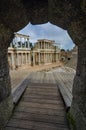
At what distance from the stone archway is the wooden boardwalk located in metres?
0.39

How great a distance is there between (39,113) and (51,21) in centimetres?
207

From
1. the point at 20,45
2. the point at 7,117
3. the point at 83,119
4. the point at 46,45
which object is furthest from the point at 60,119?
the point at 46,45

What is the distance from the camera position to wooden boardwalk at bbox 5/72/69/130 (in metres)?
2.60

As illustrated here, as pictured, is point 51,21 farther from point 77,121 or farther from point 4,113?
point 4,113

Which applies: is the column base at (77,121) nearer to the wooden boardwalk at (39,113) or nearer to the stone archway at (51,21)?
the stone archway at (51,21)

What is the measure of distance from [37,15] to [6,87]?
→ 150cm

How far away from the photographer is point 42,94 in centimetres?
419

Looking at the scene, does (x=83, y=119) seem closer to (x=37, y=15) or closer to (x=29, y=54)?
(x=37, y=15)

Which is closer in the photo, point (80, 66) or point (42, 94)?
point (80, 66)

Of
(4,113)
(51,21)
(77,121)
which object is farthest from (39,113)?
(51,21)

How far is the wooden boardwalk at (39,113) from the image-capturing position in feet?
8.52

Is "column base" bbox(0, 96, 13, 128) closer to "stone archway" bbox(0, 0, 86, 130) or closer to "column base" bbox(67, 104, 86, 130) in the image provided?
"stone archway" bbox(0, 0, 86, 130)

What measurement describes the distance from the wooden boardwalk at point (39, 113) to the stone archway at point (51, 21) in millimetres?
395

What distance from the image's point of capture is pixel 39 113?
3.05 m
